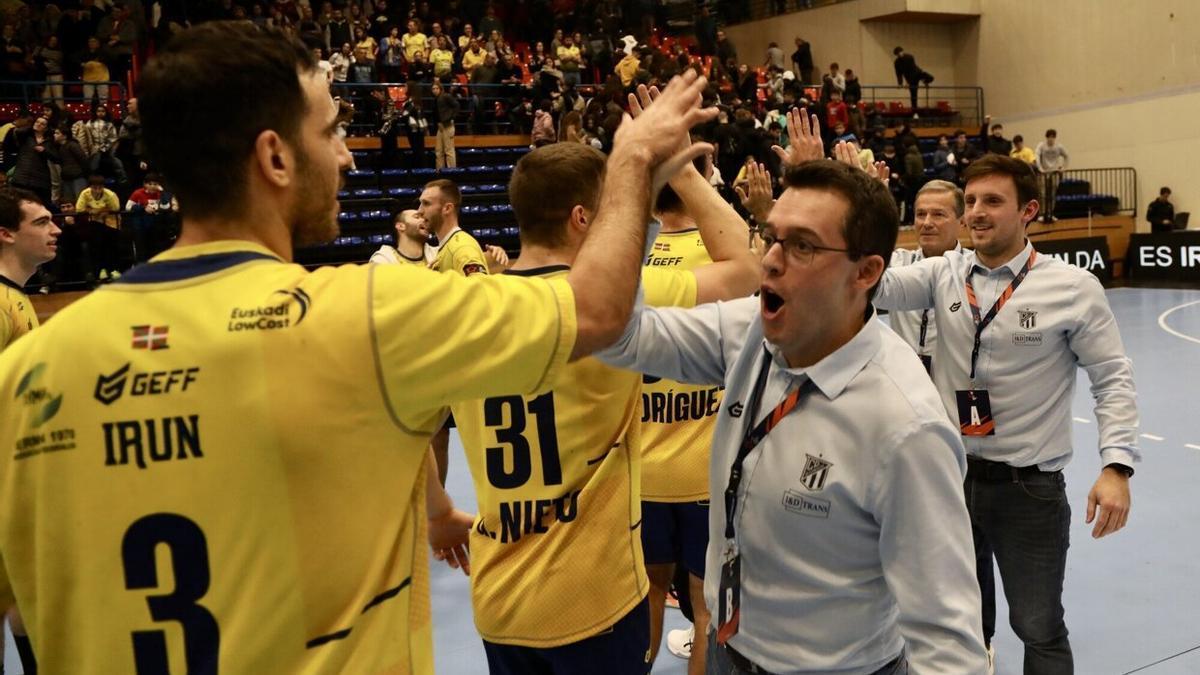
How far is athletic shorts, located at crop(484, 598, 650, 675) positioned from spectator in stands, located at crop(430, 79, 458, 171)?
49.3 feet

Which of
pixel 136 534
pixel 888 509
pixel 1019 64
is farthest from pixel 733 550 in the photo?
pixel 1019 64

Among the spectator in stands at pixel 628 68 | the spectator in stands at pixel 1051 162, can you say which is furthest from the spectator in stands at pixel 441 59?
the spectator in stands at pixel 1051 162

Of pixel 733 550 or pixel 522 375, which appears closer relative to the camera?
pixel 522 375

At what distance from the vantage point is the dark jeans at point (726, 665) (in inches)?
82.1

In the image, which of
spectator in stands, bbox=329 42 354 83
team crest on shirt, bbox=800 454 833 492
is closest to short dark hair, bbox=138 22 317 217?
team crest on shirt, bbox=800 454 833 492

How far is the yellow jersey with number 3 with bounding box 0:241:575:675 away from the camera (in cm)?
138

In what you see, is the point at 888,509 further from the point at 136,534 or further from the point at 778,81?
the point at 778,81

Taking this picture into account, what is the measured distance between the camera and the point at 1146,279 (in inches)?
749

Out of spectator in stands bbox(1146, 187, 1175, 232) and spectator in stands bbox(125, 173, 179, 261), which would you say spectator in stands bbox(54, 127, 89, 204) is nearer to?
spectator in stands bbox(125, 173, 179, 261)

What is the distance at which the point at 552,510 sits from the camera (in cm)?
262

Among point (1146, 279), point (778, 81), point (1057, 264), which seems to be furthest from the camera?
point (778, 81)

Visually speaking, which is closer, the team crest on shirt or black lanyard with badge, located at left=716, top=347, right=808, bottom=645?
the team crest on shirt

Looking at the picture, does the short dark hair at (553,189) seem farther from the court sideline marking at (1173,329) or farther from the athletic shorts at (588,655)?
the court sideline marking at (1173,329)

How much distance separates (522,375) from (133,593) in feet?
2.20
